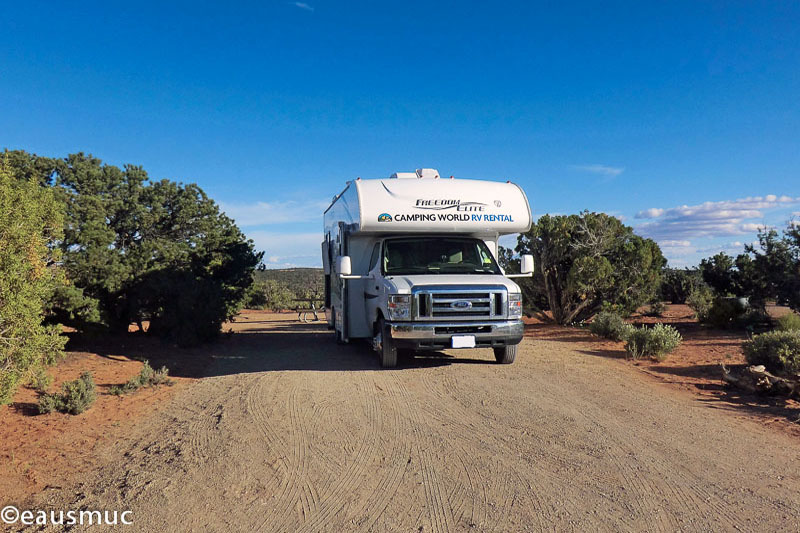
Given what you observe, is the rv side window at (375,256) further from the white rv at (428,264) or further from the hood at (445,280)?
the hood at (445,280)

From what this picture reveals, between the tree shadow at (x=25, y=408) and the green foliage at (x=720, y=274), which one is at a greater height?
the green foliage at (x=720, y=274)

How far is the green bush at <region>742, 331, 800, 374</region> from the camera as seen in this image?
27.4 ft

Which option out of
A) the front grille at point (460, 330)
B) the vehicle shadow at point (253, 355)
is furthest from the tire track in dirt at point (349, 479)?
the vehicle shadow at point (253, 355)

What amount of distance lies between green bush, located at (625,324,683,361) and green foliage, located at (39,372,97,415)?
10262 mm

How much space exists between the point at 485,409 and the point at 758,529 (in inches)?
137

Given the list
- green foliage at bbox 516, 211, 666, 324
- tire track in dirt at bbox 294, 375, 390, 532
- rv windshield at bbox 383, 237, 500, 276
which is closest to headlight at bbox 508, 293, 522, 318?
rv windshield at bbox 383, 237, 500, 276

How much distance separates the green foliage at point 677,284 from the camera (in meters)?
28.1

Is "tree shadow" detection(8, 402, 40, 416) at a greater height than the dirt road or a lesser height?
greater

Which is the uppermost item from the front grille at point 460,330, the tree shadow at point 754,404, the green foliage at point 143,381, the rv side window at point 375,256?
the rv side window at point 375,256

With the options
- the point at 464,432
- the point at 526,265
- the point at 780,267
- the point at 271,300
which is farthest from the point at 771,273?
the point at 271,300

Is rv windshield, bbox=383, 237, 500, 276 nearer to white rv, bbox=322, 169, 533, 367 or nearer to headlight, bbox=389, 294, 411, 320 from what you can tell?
white rv, bbox=322, 169, 533, 367

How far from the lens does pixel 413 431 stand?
19.7 feet

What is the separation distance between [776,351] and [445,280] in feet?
18.5

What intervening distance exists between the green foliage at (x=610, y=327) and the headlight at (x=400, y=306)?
25.4ft
